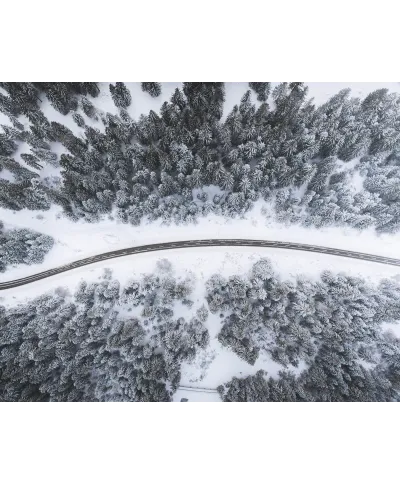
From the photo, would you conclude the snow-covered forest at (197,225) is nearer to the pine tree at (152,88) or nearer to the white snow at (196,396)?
the pine tree at (152,88)

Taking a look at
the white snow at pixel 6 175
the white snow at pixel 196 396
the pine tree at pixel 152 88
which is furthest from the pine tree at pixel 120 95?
the white snow at pixel 196 396

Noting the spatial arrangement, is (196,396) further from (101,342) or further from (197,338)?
(101,342)

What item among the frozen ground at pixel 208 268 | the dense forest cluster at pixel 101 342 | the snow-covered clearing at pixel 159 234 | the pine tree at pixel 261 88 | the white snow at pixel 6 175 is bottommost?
the dense forest cluster at pixel 101 342

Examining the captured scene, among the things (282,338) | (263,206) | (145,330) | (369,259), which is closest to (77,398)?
(145,330)

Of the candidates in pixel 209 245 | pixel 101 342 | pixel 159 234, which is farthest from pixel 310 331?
pixel 101 342

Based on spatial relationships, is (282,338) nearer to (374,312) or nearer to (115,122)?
(374,312)

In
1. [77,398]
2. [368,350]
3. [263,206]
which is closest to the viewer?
[77,398]
